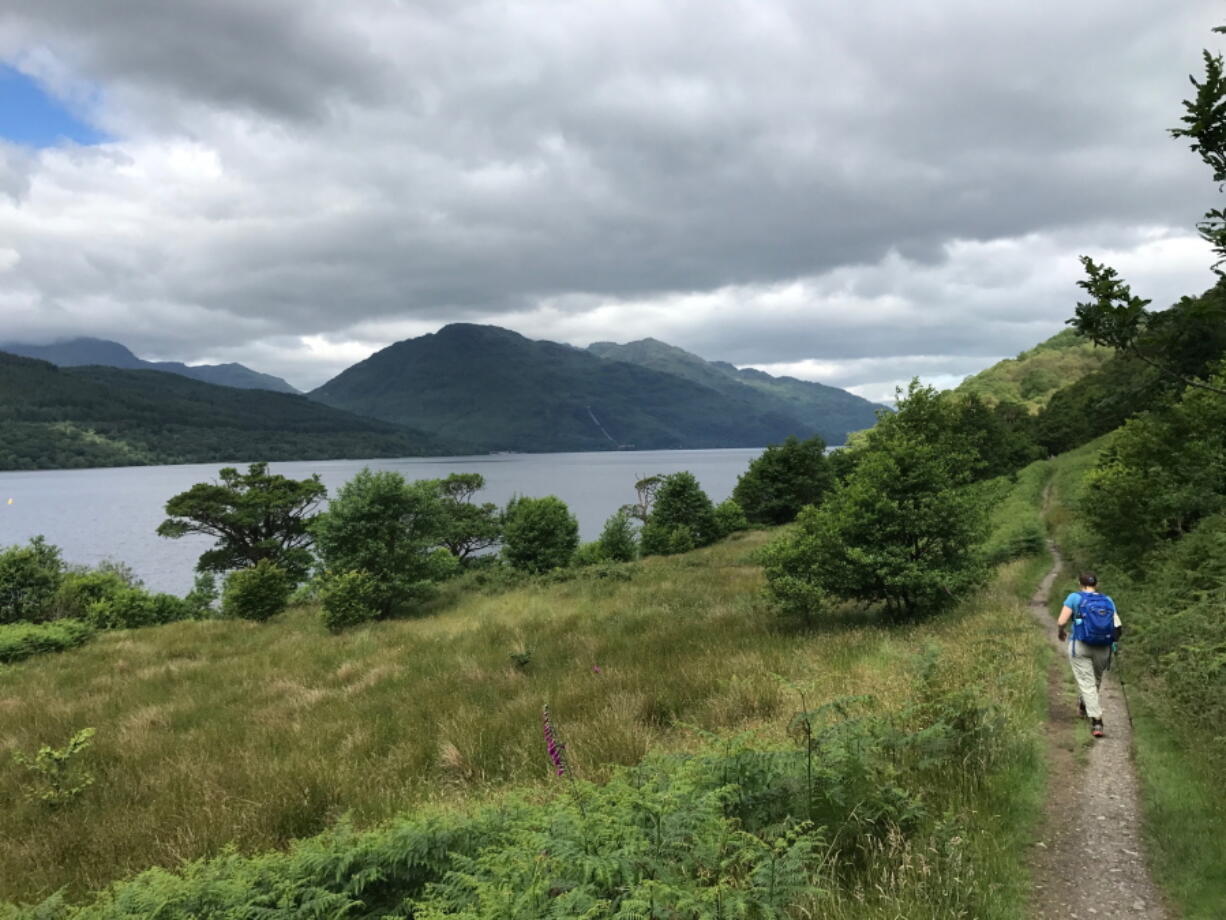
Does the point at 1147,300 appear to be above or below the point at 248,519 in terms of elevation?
above

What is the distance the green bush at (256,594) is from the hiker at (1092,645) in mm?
28822

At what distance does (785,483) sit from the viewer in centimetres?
5981

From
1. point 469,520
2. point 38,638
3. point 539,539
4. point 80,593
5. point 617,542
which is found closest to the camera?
point 38,638

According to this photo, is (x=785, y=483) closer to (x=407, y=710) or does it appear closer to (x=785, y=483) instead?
(x=785, y=483)

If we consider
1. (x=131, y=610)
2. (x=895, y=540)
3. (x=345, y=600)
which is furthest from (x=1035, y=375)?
(x=131, y=610)

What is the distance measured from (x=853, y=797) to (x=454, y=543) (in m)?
55.5

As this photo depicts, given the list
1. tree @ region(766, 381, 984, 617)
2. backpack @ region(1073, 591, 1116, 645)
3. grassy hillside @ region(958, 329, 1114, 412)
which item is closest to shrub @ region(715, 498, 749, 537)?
tree @ region(766, 381, 984, 617)

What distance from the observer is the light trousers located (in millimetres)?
7293

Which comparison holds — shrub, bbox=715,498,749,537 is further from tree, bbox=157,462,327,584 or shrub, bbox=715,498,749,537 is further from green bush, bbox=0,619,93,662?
green bush, bbox=0,619,93,662

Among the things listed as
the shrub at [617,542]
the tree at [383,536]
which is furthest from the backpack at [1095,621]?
the shrub at [617,542]

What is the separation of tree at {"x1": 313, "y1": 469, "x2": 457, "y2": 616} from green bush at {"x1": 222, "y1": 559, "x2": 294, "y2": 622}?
389 cm

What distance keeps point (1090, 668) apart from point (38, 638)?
2890cm

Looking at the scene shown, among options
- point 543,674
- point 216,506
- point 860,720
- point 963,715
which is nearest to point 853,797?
point 860,720

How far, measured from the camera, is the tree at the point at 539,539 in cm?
3947
